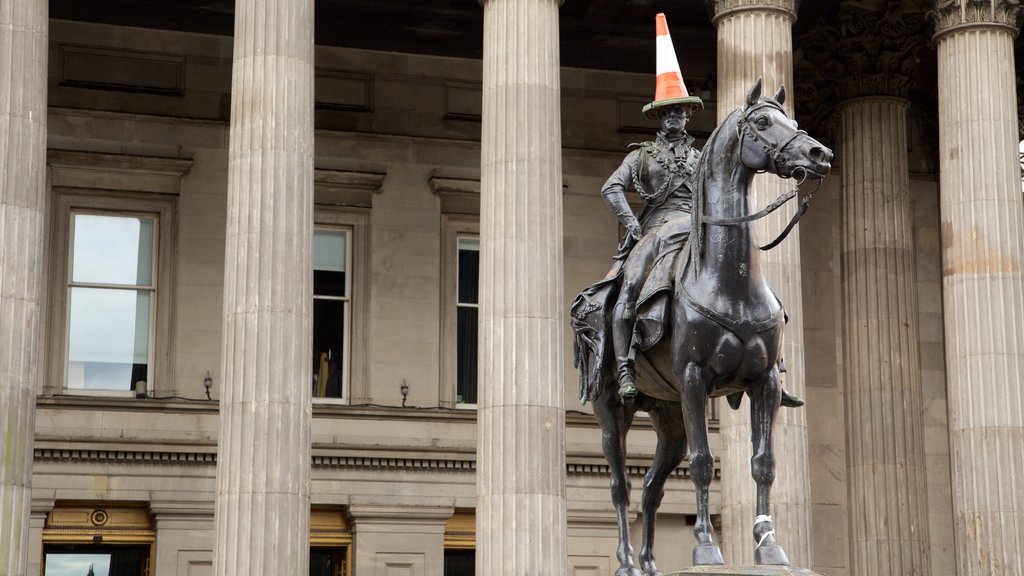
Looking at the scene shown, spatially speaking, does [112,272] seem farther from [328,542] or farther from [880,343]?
[880,343]

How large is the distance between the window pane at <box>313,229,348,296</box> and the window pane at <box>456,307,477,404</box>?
2262 mm

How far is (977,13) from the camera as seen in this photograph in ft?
92.0

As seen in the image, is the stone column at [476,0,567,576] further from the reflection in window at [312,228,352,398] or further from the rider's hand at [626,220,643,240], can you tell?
the rider's hand at [626,220,643,240]

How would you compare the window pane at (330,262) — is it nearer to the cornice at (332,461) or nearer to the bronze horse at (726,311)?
the cornice at (332,461)

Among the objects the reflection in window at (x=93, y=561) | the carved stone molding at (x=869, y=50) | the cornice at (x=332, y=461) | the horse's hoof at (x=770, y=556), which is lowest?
the horse's hoof at (x=770, y=556)

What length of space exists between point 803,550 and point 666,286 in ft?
46.4

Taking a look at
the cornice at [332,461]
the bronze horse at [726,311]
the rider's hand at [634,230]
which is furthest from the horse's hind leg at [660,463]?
the cornice at [332,461]

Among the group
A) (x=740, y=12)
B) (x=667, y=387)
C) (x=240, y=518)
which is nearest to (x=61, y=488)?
(x=240, y=518)

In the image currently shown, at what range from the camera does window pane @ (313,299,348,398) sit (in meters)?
32.5

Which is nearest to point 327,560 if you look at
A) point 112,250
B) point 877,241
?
point 112,250

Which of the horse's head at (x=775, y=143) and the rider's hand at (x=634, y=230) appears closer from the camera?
the horse's head at (x=775, y=143)

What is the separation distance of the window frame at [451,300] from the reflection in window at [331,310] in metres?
1.72

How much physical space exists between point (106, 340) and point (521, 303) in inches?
380

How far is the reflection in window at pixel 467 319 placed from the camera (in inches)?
1307
